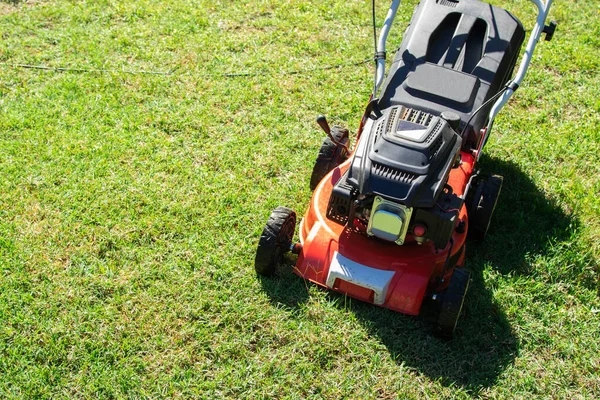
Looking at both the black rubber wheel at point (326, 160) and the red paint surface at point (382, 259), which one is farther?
the black rubber wheel at point (326, 160)

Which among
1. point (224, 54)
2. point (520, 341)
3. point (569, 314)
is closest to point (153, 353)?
point (520, 341)

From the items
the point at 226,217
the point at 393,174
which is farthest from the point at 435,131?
the point at 226,217

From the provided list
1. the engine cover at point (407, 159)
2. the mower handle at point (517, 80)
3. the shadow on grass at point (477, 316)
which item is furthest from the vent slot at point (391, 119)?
the shadow on grass at point (477, 316)

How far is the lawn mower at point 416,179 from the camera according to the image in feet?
11.5

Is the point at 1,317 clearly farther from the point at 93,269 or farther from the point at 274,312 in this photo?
the point at 274,312

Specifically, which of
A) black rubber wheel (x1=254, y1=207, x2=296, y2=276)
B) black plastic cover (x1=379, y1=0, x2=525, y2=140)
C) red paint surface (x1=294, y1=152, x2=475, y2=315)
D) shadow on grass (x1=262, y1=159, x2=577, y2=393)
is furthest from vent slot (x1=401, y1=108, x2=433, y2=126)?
shadow on grass (x1=262, y1=159, x2=577, y2=393)

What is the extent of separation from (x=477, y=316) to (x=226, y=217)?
163 centimetres

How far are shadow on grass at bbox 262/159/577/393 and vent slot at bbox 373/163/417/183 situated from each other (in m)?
0.82

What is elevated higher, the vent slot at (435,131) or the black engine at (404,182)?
the vent slot at (435,131)

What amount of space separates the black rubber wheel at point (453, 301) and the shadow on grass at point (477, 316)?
15cm

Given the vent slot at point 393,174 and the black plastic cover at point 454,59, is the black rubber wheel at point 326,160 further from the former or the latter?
the vent slot at point 393,174

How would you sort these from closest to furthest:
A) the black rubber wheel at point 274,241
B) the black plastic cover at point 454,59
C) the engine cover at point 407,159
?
the engine cover at point 407,159 → the black rubber wheel at point 274,241 → the black plastic cover at point 454,59

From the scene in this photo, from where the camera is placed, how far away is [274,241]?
3.84m

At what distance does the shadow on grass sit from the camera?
365 cm
